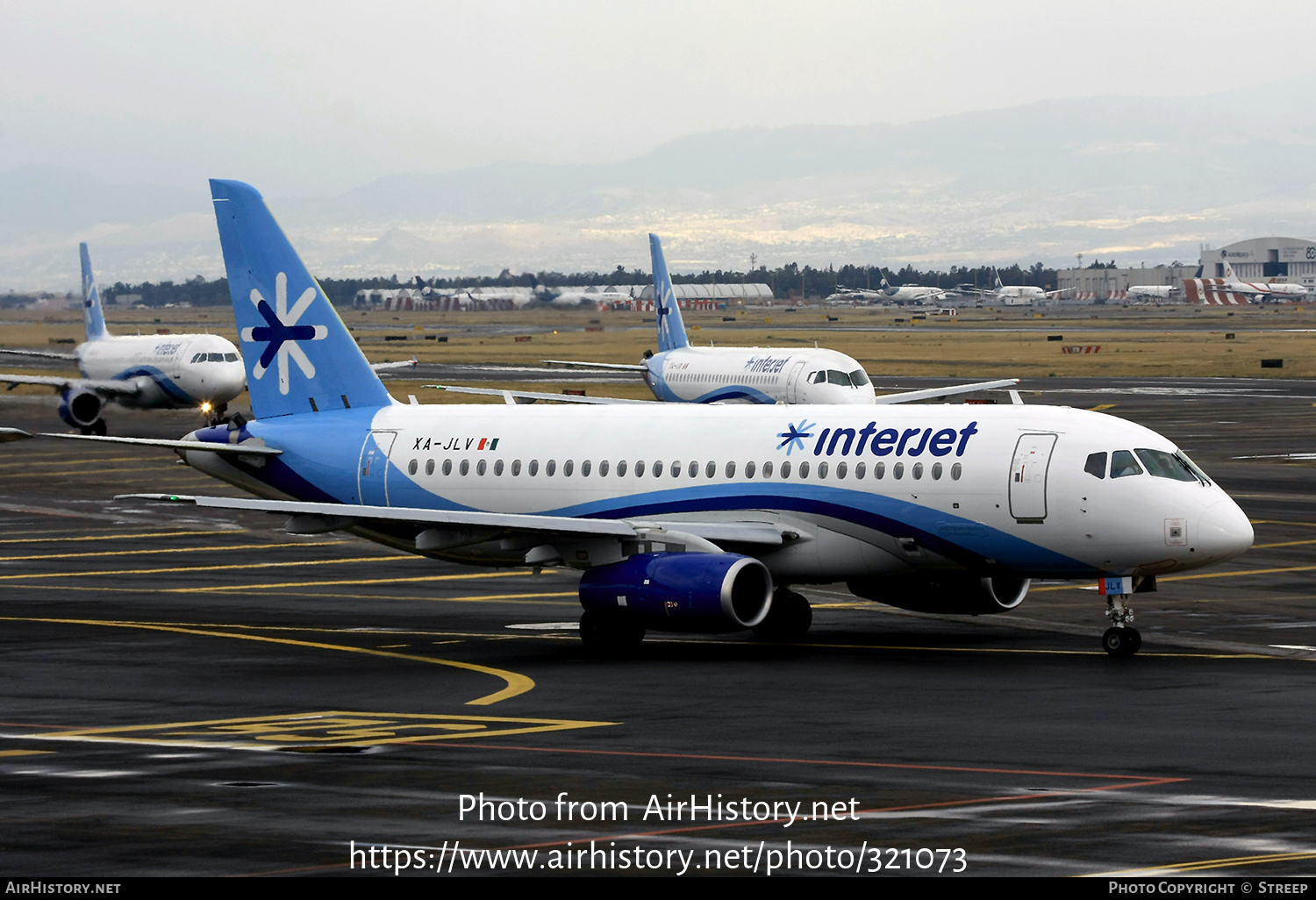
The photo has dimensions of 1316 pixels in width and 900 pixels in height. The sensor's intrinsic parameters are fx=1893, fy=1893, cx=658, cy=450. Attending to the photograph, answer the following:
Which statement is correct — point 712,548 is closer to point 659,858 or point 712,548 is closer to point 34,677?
point 34,677

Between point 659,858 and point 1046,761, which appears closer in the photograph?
point 659,858

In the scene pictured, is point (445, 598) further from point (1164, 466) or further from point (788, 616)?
point (1164, 466)

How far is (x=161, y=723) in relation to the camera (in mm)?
27359

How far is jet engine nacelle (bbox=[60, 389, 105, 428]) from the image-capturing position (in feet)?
309

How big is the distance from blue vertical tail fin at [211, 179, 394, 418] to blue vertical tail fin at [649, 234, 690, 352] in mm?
54076

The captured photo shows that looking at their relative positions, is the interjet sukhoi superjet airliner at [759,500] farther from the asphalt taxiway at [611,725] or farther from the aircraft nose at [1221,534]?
the asphalt taxiway at [611,725]

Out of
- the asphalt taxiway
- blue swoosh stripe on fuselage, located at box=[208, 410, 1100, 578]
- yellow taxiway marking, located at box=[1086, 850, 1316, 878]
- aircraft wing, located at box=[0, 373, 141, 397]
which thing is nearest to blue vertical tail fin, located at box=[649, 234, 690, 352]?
aircraft wing, located at box=[0, 373, 141, 397]

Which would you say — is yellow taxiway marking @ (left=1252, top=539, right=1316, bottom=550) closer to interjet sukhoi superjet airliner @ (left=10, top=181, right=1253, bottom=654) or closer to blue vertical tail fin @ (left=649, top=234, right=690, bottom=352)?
interjet sukhoi superjet airliner @ (left=10, top=181, right=1253, bottom=654)

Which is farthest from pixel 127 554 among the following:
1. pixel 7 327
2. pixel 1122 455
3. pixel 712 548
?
pixel 7 327

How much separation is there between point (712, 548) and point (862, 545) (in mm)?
2875

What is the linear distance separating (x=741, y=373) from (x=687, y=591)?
5721 centimetres

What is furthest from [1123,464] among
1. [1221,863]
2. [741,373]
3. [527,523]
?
[741,373]

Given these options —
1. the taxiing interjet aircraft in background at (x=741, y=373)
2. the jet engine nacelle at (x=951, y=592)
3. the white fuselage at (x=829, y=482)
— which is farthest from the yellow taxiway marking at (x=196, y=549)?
the taxiing interjet aircraft in background at (x=741, y=373)

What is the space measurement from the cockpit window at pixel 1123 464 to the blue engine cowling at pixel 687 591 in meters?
6.41
